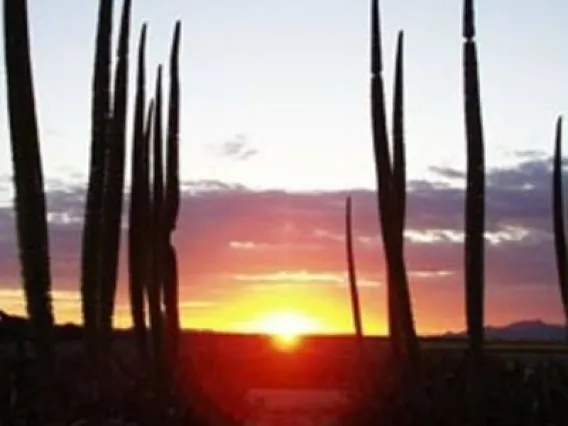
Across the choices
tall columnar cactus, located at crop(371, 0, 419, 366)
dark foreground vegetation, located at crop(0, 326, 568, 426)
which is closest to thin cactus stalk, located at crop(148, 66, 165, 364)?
dark foreground vegetation, located at crop(0, 326, 568, 426)

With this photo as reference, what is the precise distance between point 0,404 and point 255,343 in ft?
168

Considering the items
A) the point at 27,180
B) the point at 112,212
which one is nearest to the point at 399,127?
the point at 112,212

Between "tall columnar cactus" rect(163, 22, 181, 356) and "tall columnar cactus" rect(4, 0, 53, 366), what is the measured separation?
7378 millimetres

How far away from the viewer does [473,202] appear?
2036cm

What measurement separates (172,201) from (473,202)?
210 inches

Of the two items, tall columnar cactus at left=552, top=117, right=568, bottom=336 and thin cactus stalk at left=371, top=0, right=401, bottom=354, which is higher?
thin cactus stalk at left=371, top=0, right=401, bottom=354

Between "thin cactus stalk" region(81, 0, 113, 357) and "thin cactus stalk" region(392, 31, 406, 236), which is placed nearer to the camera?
"thin cactus stalk" region(81, 0, 113, 357)

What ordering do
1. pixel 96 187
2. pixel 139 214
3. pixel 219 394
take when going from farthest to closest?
pixel 219 394
pixel 139 214
pixel 96 187

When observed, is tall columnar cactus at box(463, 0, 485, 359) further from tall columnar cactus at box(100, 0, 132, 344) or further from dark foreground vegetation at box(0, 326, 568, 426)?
tall columnar cactus at box(100, 0, 132, 344)

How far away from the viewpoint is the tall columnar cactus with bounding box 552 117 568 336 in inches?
983

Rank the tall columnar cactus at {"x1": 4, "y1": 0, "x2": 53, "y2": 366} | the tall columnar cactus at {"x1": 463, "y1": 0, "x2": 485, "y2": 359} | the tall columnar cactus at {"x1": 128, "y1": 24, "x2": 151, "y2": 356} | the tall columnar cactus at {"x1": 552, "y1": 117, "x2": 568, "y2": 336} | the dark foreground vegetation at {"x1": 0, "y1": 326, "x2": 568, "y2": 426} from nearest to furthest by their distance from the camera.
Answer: the tall columnar cactus at {"x1": 4, "y1": 0, "x2": 53, "y2": 366}
the dark foreground vegetation at {"x1": 0, "y1": 326, "x2": 568, "y2": 426}
the tall columnar cactus at {"x1": 463, "y1": 0, "x2": 485, "y2": 359}
the tall columnar cactus at {"x1": 128, "y1": 24, "x2": 151, "y2": 356}
the tall columnar cactus at {"x1": 552, "y1": 117, "x2": 568, "y2": 336}

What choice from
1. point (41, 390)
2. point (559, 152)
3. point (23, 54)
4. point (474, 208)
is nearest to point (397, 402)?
point (474, 208)

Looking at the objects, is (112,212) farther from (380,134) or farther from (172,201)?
(380,134)

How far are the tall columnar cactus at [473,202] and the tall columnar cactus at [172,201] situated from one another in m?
5.09
